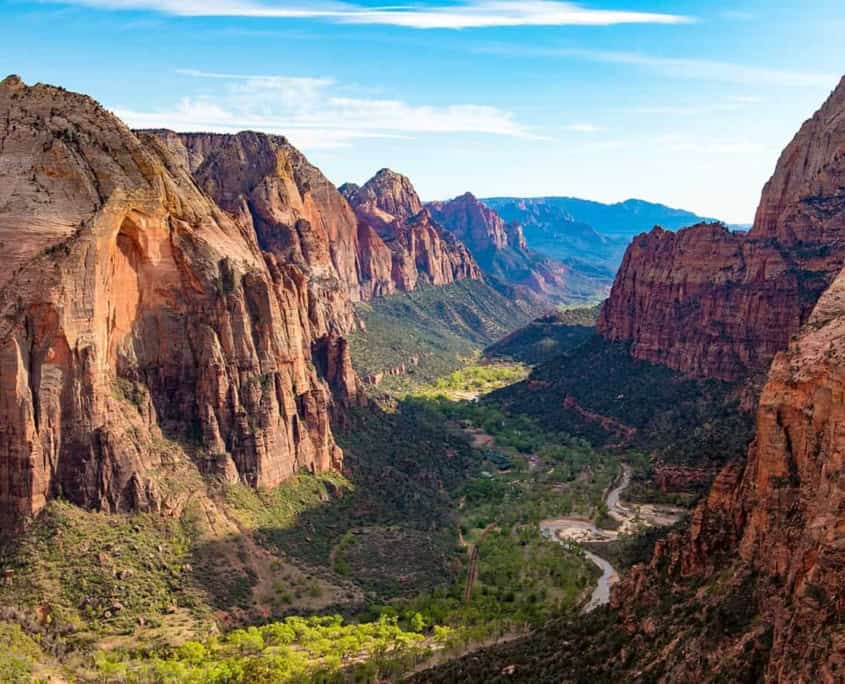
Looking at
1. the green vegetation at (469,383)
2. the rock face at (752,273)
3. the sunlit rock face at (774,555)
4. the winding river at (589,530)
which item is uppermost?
the rock face at (752,273)

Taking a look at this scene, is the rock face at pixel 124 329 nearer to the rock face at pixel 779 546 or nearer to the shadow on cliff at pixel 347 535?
the shadow on cliff at pixel 347 535

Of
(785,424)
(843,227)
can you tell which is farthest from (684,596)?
(843,227)

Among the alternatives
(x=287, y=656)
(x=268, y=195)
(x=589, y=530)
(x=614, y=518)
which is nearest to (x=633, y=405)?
(x=614, y=518)

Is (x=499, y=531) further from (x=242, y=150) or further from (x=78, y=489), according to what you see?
(x=242, y=150)

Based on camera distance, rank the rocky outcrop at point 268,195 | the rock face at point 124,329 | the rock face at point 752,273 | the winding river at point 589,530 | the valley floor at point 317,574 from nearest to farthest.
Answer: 1. the valley floor at point 317,574
2. the rock face at point 124,329
3. the winding river at point 589,530
4. the rock face at point 752,273
5. the rocky outcrop at point 268,195

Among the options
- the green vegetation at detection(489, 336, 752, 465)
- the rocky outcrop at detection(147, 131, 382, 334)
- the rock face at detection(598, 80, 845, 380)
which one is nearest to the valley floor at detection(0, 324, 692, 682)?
the green vegetation at detection(489, 336, 752, 465)

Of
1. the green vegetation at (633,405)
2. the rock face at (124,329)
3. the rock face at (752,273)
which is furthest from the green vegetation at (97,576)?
the rock face at (752,273)
